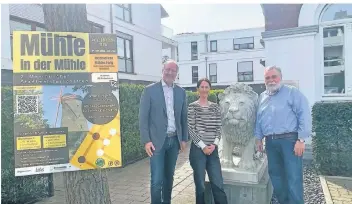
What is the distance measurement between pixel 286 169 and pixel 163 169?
1606 mm

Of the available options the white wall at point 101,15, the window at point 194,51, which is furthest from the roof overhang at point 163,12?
the window at point 194,51

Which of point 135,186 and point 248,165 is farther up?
point 248,165

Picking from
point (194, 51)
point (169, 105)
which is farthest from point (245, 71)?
point (169, 105)

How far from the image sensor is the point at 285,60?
338 inches

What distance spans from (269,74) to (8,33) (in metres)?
9.73

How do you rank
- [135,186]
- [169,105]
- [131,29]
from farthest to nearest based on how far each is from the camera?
1. [131,29]
2. [135,186]
3. [169,105]

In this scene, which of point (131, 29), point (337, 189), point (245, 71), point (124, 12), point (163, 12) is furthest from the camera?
point (245, 71)

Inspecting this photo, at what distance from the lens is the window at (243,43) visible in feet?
113

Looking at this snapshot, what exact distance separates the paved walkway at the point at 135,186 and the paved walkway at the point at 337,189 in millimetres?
2267

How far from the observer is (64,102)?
2.62 meters

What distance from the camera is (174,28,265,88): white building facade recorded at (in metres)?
34.1

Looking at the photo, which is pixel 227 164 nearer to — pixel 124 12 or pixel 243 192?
pixel 243 192

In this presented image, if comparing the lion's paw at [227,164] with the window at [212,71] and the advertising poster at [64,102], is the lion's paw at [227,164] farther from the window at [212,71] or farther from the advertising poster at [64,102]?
the window at [212,71]

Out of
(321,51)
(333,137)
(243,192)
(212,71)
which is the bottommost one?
(243,192)
